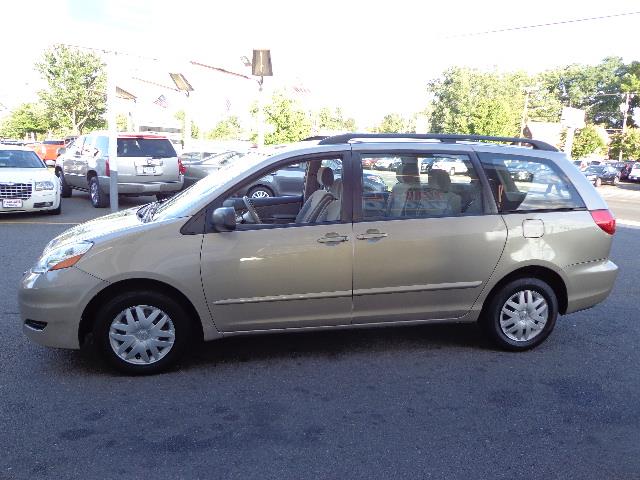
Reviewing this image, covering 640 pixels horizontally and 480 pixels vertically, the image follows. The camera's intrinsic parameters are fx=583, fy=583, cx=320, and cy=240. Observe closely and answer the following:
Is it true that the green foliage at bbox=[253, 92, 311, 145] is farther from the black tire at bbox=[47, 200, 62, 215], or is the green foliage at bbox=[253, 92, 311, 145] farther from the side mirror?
the side mirror

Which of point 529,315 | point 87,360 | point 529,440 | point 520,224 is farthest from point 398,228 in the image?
point 87,360

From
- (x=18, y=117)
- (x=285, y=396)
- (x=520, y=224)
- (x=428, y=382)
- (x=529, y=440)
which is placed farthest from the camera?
(x=18, y=117)

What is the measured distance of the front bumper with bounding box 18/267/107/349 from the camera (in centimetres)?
387

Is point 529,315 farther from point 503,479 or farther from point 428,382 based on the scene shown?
point 503,479

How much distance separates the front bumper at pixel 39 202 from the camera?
11.1 meters

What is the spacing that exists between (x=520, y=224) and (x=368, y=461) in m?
2.34

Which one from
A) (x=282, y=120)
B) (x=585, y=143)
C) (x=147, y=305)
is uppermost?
(x=585, y=143)

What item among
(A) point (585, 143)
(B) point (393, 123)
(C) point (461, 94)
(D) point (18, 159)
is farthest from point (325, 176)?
(B) point (393, 123)

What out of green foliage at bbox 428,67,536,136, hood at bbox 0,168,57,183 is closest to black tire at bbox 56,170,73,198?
hood at bbox 0,168,57,183

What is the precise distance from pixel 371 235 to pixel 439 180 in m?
0.75

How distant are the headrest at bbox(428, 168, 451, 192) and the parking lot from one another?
1332 mm

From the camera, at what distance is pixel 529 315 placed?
15.3 feet

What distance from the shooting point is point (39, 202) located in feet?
37.2

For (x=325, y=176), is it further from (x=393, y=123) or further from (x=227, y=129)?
(x=393, y=123)
